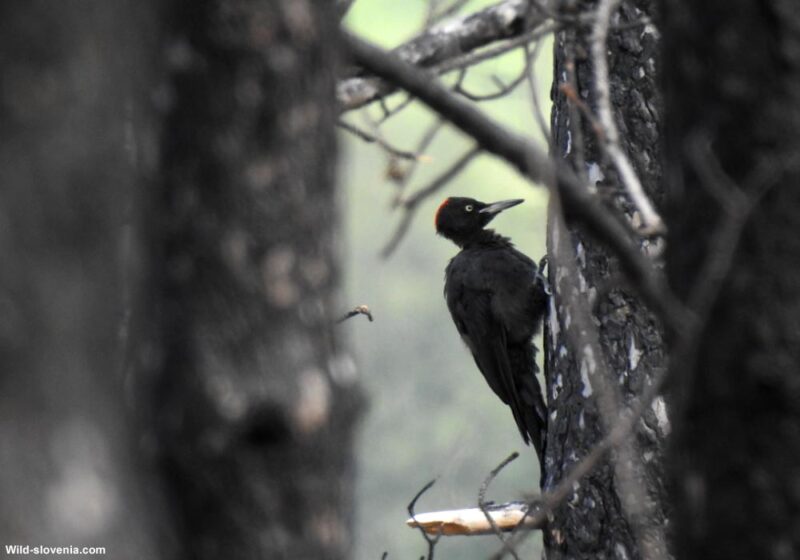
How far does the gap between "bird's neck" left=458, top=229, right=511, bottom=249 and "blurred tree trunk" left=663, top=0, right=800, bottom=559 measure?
5.27m

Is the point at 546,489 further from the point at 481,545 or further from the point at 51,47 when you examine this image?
the point at 481,545

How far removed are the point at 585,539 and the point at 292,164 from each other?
2884mm

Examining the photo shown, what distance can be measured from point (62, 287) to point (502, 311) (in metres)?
5.45

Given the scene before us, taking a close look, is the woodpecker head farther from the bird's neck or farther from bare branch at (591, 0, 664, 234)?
bare branch at (591, 0, 664, 234)

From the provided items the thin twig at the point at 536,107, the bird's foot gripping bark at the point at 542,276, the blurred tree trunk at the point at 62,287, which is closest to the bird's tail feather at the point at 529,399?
the bird's foot gripping bark at the point at 542,276

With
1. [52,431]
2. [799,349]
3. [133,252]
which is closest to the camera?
[52,431]

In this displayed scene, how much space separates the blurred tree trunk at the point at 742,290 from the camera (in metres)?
2.14

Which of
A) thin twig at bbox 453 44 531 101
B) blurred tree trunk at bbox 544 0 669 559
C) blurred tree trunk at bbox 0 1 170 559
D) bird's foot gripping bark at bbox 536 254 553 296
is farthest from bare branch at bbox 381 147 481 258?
bird's foot gripping bark at bbox 536 254 553 296

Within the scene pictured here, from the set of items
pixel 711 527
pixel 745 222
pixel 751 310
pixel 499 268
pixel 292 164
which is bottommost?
pixel 711 527

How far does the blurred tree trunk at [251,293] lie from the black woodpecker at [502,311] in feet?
15.4

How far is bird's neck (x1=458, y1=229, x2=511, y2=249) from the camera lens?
754 centimetres

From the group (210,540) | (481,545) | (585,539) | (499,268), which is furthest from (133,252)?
(481,545)

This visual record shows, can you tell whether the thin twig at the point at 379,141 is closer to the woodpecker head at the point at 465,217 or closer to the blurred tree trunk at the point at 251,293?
the blurred tree trunk at the point at 251,293

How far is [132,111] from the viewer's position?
259cm
